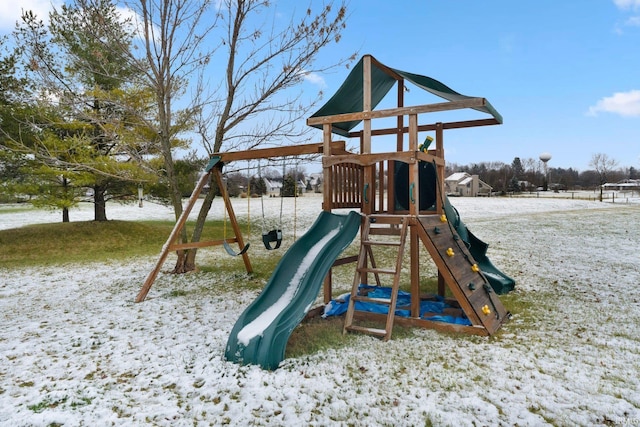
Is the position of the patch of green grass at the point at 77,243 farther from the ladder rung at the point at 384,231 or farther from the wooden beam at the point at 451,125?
the ladder rung at the point at 384,231

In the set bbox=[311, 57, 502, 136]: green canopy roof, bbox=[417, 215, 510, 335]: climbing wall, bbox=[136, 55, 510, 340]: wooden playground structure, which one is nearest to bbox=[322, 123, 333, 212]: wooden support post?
bbox=[136, 55, 510, 340]: wooden playground structure

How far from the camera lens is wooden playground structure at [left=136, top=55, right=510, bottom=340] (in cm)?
514

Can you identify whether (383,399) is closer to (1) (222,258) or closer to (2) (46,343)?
(2) (46,343)

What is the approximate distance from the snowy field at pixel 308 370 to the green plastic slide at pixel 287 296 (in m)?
0.20

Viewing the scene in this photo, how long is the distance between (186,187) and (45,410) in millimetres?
13232

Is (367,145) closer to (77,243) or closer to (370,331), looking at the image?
(370,331)

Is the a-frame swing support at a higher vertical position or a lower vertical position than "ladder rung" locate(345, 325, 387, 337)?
higher

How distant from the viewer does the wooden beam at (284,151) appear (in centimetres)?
613

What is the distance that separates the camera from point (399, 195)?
6711mm

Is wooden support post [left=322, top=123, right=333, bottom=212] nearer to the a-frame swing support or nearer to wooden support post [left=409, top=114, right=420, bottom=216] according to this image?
wooden support post [left=409, top=114, right=420, bottom=216]

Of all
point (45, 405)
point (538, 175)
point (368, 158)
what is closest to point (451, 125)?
point (368, 158)

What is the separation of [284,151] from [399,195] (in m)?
2.03

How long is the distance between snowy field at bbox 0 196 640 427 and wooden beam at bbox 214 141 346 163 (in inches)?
97.2

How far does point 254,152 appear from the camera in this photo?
749cm
